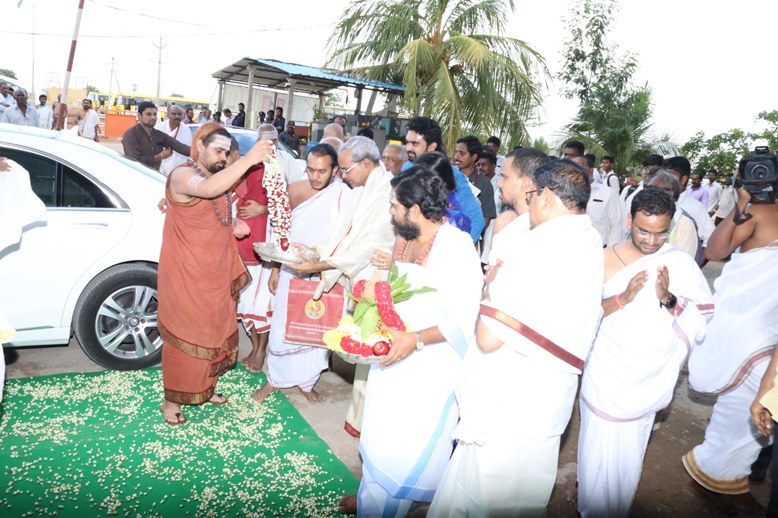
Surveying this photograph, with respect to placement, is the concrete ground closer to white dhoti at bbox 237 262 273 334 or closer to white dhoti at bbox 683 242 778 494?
white dhoti at bbox 683 242 778 494

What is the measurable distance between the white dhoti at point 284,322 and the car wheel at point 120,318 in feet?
3.32

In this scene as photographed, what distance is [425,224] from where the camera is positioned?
283cm

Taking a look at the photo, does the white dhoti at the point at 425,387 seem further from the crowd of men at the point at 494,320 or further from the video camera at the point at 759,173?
the video camera at the point at 759,173

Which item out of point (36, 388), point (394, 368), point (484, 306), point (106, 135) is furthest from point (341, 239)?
point (106, 135)

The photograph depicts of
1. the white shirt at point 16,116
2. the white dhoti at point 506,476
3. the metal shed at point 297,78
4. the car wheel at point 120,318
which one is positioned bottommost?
the car wheel at point 120,318

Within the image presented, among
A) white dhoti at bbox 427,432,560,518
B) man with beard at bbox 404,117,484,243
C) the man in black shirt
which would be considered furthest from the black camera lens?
the man in black shirt

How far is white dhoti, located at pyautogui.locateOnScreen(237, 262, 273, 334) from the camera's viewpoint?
16.4 feet

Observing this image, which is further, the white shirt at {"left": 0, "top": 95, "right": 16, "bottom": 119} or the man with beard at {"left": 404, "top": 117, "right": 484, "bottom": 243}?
the white shirt at {"left": 0, "top": 95, "right": 16, "bottom": 119}

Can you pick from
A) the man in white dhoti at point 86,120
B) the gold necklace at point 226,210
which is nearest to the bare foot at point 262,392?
the gold necklace at point 226,210

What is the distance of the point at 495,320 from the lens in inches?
91.5

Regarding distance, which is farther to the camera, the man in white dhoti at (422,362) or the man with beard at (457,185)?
the man with beard at (457,185)

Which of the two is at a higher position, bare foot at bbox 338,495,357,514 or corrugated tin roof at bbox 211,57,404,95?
corrugated tin roof at bbox 211,57,404,95

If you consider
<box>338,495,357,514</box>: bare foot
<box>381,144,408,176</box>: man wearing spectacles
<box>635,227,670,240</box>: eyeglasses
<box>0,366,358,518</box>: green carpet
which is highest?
<box>381,144,408,176</box>: man wearing spectacles

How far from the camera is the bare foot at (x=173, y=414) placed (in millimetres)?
4039
